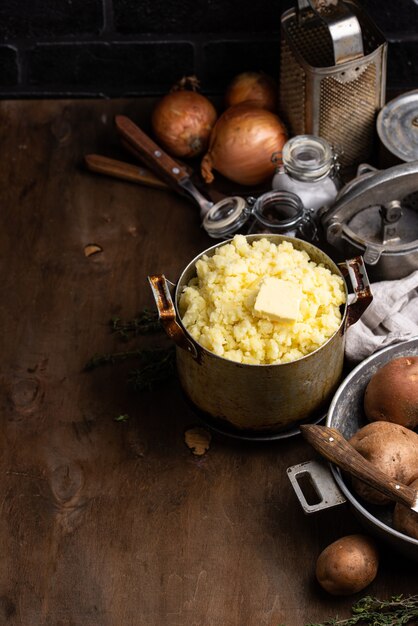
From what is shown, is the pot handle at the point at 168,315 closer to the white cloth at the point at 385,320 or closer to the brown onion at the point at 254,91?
the white cloth at the point at 385,320

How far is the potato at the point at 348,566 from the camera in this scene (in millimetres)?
1274

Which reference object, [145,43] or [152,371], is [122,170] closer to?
[145,43]

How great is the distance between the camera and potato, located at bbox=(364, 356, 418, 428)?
1406mm

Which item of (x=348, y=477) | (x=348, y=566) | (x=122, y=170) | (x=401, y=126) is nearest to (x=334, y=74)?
(x=401, y=126)

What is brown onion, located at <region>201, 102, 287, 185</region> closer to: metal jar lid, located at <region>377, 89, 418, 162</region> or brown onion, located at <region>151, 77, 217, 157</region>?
brown onion, located at <region>151, 77, 217, 157</region>

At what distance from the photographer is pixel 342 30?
5.71 ft

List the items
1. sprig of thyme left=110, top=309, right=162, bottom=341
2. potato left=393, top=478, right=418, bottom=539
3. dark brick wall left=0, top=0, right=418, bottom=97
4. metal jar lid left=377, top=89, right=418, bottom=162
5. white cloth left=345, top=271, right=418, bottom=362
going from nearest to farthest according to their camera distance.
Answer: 1. potato left=393, top=478, right=418, bottom=539
2. white cloth left=345, top=271, right=418, bottom=362
3. sprig of thyme left=110, top=309, right=162, bottom=341
4. metal jar lid left=377, top=89, right=418, bottom=162
5. dark brick wall left=0, top=0, right=418, bottom=97

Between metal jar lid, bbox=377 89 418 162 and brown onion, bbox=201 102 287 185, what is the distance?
213 mm

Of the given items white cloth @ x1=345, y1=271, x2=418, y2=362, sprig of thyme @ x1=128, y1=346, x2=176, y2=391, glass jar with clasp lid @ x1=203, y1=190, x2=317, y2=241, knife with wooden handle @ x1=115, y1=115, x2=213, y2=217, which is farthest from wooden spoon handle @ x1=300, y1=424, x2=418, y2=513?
knife with wooden handle @ x1=115, y1=115, x2=213, y2=217

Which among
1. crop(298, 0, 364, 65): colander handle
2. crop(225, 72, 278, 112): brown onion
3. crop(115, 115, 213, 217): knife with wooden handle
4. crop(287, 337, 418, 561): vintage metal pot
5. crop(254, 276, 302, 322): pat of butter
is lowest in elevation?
crop(287, 337, 418, 561): vintage metal pot

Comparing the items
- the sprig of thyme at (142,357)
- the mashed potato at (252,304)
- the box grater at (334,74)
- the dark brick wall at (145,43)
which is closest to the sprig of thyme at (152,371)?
the sprig of thyme at (142,357)

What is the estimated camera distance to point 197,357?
139 cm

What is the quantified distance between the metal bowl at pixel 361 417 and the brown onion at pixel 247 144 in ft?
1.71

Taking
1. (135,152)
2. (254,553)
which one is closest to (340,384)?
(254,553)
